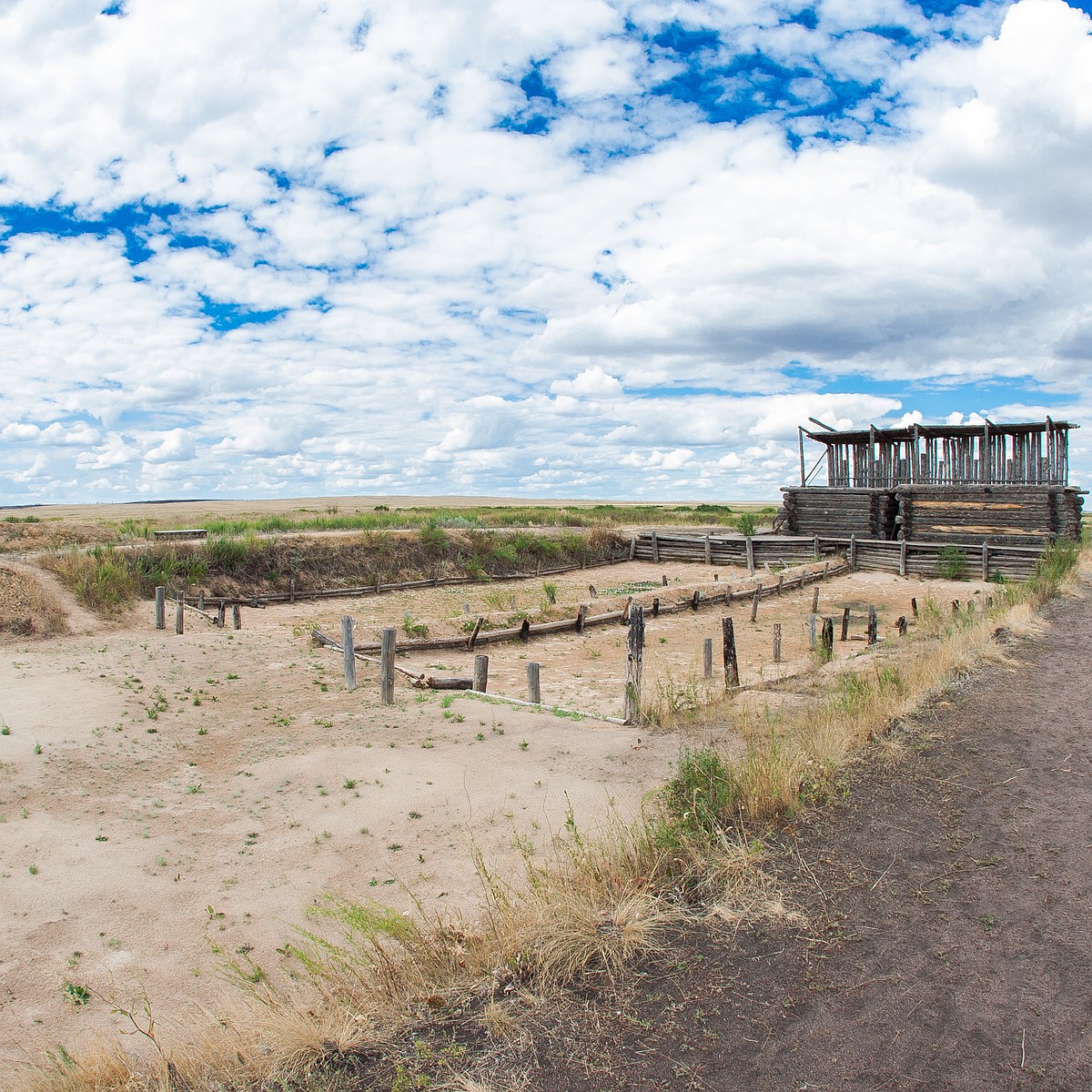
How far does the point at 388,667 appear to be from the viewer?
40.2 ft

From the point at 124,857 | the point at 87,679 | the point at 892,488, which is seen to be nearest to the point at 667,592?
the point at 892,488

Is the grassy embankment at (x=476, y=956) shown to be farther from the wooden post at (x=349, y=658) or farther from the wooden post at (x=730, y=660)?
the wooden post at (x=349, y=658)

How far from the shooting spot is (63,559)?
21.6 metres

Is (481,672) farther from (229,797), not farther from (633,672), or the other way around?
(229,797)

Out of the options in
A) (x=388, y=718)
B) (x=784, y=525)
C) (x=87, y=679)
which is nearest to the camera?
(x=388, y=718)

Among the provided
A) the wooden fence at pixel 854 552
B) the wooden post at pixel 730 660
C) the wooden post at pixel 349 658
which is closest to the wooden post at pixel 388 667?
the wooden post at pixel 349 658

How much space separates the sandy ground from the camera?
19.9 feet

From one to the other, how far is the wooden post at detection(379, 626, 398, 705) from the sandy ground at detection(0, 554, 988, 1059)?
271 millimetres

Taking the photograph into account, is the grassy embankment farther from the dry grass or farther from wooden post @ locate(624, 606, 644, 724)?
the dry grass

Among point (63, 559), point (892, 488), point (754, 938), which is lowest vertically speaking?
point (754, 938)

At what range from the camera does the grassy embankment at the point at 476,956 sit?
383 cm

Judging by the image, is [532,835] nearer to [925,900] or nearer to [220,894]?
[220,894]

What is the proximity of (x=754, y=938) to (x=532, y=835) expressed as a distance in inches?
120

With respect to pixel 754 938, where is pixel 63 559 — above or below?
above
